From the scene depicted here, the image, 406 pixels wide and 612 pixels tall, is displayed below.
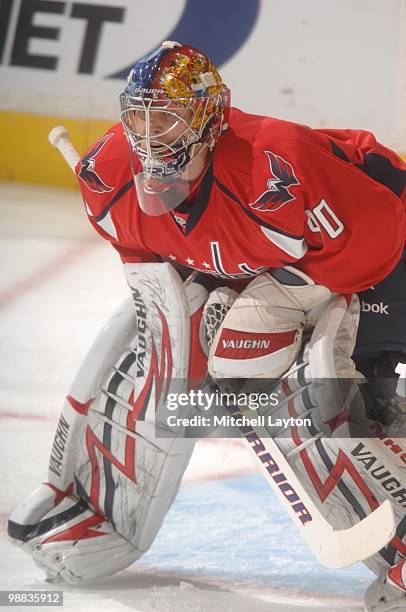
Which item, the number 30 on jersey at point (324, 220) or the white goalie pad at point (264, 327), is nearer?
the number 30 on jersey at point (324, 220)

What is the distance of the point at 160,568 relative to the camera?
8.08ft

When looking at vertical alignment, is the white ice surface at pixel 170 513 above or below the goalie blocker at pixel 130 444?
below

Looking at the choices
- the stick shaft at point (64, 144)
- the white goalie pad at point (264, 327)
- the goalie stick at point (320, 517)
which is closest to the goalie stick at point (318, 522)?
the goalie stick at point (320, 517)

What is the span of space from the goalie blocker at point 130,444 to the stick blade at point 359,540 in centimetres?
8

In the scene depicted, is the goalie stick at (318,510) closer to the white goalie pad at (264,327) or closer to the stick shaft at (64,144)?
the white goalie pad at (264,327)

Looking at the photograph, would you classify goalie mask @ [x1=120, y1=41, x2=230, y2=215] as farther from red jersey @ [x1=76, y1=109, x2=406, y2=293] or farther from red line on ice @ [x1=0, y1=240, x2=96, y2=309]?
red line on ice @ [x1=0, y1=240, x2=96, y2=309]

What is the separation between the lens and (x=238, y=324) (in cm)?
217

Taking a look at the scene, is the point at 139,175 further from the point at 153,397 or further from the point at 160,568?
the point at 160,568

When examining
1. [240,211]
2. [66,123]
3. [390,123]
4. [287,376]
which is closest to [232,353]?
[287,376]

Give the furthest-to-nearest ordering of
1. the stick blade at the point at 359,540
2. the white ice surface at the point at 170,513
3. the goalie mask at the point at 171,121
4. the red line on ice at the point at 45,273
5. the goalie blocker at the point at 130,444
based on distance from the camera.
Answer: the red line on ice at the point at 45,273
the white ice surface at the point at 170,513
the goalie blocker at the point at 130,444
the goalie mask at the point at 171,121
the stick blade at the point at 359,540

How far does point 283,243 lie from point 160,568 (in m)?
0.79

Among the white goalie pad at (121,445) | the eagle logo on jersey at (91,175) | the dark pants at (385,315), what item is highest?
the eagle logo on jersey at (91,175)

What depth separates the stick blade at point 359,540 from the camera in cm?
198

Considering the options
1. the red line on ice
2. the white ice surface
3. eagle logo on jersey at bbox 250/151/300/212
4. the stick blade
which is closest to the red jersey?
eagle logo on jersey at bbox 250/151/300/212
